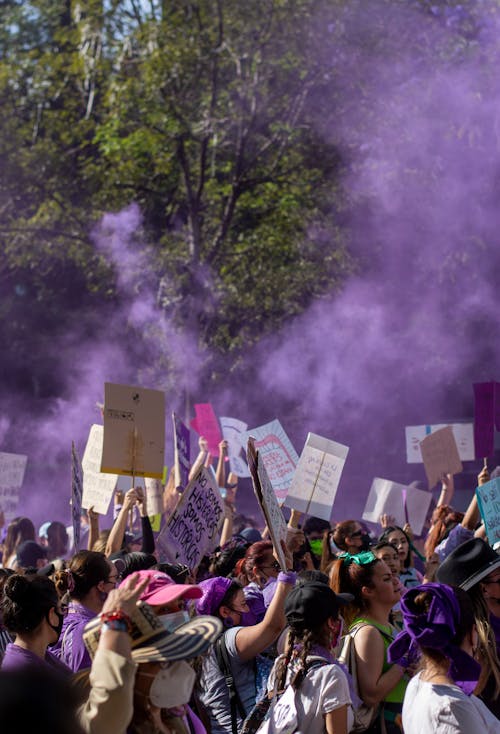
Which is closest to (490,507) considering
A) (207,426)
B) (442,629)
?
(442,629)

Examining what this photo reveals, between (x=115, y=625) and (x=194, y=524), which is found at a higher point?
(x=194, y=524)

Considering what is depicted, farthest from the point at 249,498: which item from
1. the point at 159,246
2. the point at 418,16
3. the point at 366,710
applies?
the point at 366,710

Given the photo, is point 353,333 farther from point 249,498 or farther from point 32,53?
point 32,53

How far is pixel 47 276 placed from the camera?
21922 mm

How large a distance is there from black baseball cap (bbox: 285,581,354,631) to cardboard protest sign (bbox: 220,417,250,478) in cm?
710

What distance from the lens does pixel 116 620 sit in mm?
2400

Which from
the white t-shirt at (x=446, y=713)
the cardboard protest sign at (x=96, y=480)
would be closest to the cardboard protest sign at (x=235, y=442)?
the cardboard protest sign at (x=96, y=480)

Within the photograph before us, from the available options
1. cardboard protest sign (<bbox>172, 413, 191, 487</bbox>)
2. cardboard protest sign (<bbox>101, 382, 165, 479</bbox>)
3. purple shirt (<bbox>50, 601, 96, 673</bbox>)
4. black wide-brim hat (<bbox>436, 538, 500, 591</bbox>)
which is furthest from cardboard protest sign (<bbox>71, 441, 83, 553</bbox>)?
black wide-brim hat (<bbox>436, 538, 500, 591</bbox>)

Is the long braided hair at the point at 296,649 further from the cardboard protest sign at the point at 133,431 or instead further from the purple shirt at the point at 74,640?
the cardboard protest sign at the point at 133,431

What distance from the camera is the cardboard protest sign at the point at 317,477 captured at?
7914 mm

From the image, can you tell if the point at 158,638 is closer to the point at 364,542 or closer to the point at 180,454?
the point at 364,542

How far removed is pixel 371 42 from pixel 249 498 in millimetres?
7924

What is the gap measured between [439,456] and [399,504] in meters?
0.75

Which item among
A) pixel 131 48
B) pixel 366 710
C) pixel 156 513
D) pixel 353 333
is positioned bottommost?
pixel 366 710
